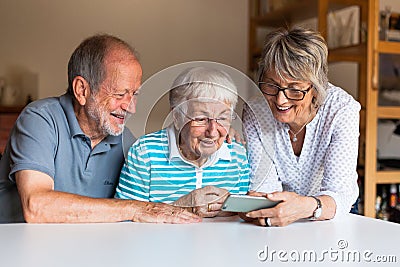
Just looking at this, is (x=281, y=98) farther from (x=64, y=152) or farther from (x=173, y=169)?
(x=64, y=152)

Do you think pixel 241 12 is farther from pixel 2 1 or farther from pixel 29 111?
pixel 29 111

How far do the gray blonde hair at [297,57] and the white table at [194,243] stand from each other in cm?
38

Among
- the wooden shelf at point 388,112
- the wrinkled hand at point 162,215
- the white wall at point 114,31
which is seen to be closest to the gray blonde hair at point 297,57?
the wrinkled hand at point 162,215

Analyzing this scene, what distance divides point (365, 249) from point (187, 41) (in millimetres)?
3235

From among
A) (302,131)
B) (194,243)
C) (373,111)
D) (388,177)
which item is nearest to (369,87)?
(373,111)

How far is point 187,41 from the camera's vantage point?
4.15 m

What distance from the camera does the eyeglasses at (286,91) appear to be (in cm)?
141

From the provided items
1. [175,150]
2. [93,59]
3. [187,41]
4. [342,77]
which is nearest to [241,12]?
[187,41]

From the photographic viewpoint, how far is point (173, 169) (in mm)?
1301

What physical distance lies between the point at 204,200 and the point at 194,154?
14 cm

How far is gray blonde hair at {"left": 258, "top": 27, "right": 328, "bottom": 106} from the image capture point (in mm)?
1388

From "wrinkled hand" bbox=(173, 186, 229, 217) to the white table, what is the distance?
0.15 ft

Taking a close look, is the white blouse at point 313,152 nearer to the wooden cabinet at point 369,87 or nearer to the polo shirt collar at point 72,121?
the polo shirt collar at point 72,121

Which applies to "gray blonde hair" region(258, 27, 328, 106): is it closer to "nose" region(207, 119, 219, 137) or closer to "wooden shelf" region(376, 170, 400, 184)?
"nose" region(207, 119, 219, 137)
